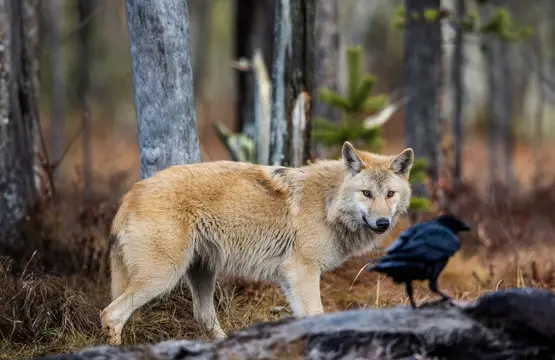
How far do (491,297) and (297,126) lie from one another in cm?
433

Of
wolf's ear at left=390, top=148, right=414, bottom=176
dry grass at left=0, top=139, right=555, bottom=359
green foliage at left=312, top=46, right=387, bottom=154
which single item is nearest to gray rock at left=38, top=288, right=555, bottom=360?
dry grass at left=0, top=139, right=555, bottom=359

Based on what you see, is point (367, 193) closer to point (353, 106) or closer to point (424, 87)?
point (353, 106)

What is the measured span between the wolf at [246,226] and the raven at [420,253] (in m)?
1.53

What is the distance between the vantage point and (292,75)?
28.1ft

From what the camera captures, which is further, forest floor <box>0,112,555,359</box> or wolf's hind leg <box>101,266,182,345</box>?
forest floor <box>0,112,555,359</box>

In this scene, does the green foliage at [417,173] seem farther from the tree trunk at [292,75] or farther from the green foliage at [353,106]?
the tree trunk at [292,75]

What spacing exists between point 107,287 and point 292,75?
304 cm

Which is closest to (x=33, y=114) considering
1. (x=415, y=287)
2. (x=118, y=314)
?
(x=118, y=314)

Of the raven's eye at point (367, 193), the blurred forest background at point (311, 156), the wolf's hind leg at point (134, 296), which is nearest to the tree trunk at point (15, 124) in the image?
the blurred forest background at point (311, 156)

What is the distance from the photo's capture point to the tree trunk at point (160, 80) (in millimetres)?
7367

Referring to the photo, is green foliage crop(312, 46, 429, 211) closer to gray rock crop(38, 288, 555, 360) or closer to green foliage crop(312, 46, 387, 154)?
green foliage crop(312, 46, 387, 154)

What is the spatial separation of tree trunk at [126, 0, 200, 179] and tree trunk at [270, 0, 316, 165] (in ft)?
4.58

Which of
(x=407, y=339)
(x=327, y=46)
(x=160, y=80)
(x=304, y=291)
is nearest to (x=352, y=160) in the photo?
(x=304, y=291)

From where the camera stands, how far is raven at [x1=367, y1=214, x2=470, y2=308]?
4.73 metres
